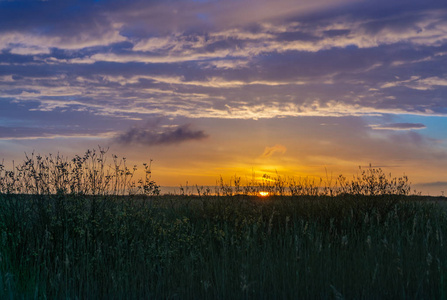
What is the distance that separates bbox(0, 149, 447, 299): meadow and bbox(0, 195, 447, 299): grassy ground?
0.10 ft

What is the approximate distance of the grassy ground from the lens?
6.66 meters

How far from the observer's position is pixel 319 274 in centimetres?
702

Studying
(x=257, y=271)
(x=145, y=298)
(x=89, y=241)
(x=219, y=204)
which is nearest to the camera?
(x=145, y=298)

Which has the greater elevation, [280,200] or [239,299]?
[280,200]

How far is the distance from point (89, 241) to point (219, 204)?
4.91 m

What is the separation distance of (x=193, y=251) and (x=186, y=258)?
171 centimetres

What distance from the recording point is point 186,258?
780 cm

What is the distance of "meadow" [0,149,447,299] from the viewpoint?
672cm

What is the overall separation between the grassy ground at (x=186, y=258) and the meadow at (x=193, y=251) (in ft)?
0.10

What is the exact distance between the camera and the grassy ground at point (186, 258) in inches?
262

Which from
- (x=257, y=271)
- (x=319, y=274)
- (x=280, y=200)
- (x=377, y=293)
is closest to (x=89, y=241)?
(x=257, y=271)

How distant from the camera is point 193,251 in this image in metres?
9.48

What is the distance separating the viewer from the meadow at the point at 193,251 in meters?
6.72

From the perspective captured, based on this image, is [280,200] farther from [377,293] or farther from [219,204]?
[377,293]
